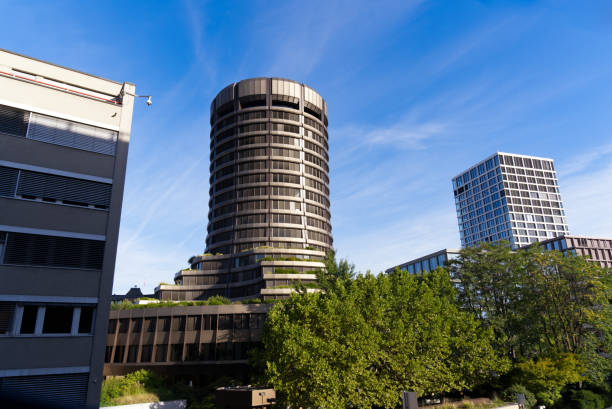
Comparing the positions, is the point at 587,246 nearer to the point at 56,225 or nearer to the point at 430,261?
the point at 430,261

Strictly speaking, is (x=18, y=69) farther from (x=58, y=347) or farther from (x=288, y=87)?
(x=288, y=87)

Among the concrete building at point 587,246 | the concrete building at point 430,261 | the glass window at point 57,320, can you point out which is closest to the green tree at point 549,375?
the glass window at point 57,320

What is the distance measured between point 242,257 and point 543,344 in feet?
154

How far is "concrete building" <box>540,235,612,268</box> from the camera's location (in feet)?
396

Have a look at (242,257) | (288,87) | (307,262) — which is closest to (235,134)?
(288,87)

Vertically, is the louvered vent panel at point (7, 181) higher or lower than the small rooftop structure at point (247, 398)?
higher

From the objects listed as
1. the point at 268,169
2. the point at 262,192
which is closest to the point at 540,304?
the point at 262,192

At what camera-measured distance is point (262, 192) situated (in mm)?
79875

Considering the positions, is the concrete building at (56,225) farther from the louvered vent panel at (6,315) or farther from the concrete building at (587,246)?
the concrete building at (587,246)

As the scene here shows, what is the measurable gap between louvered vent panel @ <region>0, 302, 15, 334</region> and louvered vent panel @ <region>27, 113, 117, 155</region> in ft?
34.3

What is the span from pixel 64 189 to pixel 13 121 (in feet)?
17.6

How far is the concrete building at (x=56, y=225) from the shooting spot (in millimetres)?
23094

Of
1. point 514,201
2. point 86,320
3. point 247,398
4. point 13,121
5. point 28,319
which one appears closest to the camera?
point 28,319

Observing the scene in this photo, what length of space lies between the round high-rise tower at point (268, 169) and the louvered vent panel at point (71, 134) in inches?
1917
